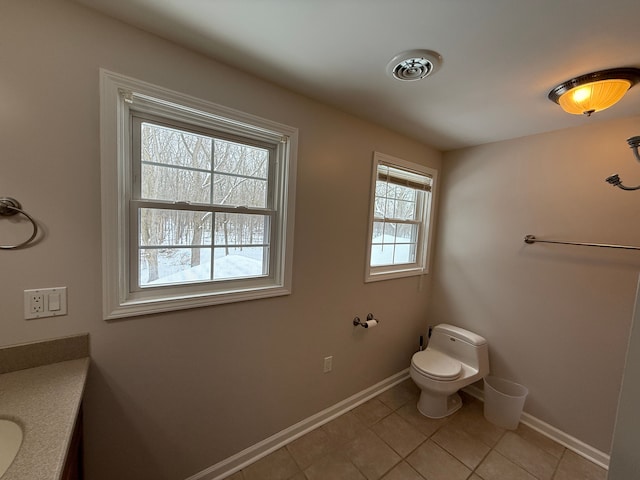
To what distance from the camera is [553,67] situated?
1171 millimetres

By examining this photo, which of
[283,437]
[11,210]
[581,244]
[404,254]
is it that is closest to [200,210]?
[11,210]

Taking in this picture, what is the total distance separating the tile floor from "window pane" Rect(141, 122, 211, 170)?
71.2 inches

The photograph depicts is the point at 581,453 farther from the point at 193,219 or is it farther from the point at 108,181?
the point at 108,181

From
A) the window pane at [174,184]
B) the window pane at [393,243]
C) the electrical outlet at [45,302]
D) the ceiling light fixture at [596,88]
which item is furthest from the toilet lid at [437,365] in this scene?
the electrical outlet at [45,302]

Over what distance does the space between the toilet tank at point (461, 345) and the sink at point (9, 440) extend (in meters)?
2.54

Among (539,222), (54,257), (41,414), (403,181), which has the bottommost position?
(41,414)

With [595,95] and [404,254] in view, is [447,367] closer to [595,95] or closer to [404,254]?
[404,254]

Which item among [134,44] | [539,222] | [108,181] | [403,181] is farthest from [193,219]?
[539,222]

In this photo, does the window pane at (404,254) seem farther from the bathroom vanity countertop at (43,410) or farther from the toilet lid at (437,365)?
the bathroom vanity countertop at (43,410)

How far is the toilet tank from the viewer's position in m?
2.09

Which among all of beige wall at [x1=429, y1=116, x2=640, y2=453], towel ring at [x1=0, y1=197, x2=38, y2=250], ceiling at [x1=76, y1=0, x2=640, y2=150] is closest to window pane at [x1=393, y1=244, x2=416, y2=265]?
beige wall at [x1=429, y1=116, x2=640, y2=453]

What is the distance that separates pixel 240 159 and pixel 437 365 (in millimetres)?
2114

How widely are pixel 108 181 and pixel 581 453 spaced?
3252 millimetres

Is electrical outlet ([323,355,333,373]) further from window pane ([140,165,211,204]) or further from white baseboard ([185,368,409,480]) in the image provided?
window pane ([140,165,211,204])
